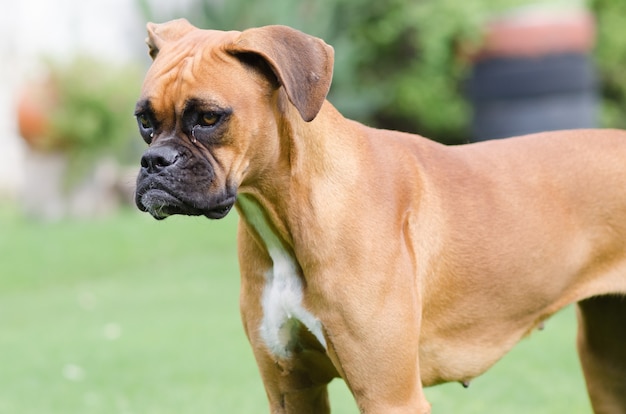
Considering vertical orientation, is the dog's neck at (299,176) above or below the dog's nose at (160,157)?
below

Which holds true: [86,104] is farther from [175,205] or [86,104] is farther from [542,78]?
[175,205]

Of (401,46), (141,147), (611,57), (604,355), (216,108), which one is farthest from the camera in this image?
(611,57)

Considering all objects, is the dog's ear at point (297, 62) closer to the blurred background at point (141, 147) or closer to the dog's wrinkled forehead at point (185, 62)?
the dog's wrinkled forehead at point (185, 62)

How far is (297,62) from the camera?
382cm

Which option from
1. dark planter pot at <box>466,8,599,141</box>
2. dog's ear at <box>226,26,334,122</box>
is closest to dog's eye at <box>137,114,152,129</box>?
dog's ear at <box>226,26,334,122</box>

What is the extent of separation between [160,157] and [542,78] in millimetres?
9706

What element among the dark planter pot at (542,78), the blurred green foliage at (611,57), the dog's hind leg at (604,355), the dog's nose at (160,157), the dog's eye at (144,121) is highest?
the dog's eye at (144,121)

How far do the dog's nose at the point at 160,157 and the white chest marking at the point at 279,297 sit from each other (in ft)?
1.53

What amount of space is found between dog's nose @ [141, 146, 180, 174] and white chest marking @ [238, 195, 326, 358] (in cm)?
47

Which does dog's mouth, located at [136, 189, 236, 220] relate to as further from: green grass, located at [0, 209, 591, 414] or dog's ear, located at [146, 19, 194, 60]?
green grass, located at [0, 209, 591, 414]

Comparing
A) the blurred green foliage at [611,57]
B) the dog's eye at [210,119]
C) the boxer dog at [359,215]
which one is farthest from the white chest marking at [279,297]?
the blurred green foliage at [611,57]

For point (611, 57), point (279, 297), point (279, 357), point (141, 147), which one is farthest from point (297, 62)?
point (611, 57)

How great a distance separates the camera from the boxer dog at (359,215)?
12.6ft

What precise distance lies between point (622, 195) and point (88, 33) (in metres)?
15.5
